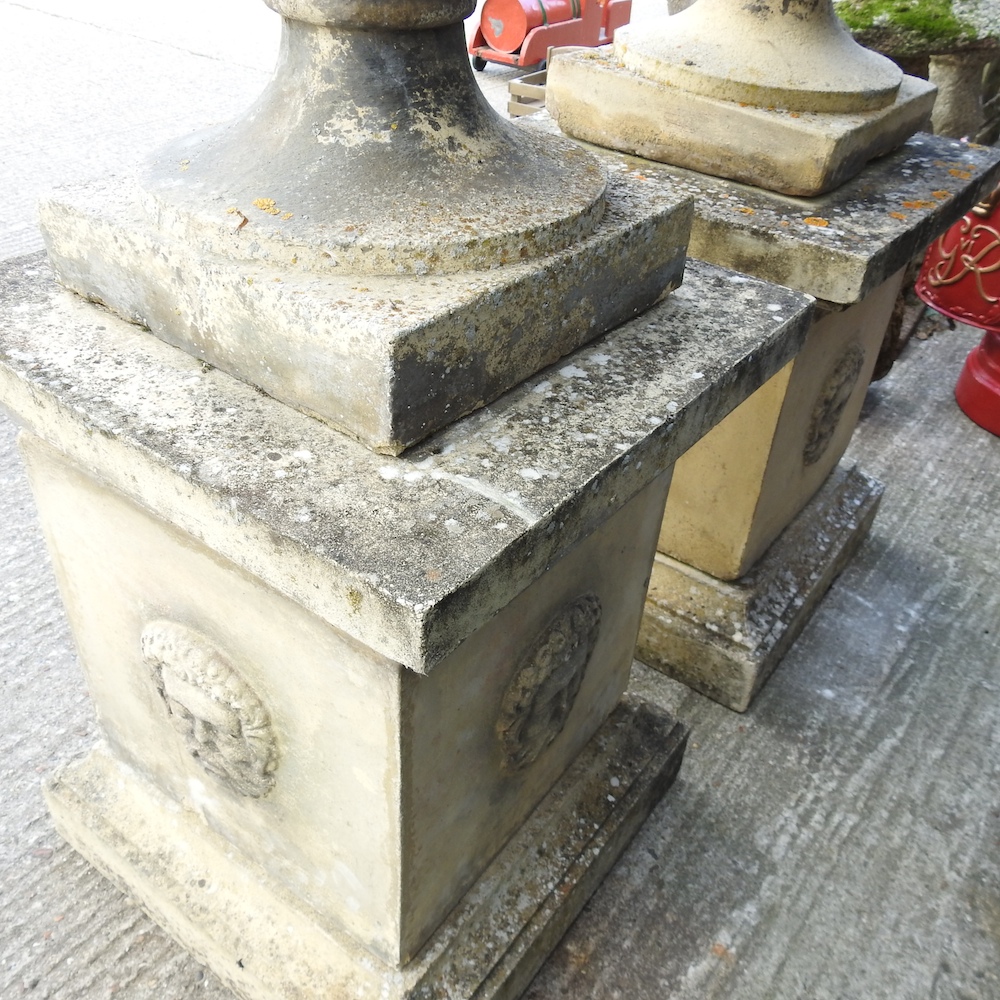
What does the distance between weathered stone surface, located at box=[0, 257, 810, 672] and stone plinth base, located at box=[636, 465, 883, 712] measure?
38.6 inches

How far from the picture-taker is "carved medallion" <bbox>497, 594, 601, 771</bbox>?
132 centimetres

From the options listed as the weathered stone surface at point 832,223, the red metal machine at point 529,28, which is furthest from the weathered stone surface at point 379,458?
the red metal machine at point 529,28

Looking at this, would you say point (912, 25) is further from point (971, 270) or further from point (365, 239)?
point (365, 239)

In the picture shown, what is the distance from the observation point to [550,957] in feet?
5.37

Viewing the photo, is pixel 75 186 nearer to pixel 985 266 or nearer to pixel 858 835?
pixel 858 835

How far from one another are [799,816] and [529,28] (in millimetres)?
6284

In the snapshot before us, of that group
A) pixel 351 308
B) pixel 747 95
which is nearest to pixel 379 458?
pixel 351 308

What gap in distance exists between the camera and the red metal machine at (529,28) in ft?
21.9

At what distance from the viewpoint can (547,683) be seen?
1376 mm

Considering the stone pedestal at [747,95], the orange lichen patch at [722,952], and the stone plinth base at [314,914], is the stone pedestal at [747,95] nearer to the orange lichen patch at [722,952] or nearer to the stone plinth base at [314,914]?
the stone plinth base at [314,914]

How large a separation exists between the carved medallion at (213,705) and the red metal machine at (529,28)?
6.30 metres

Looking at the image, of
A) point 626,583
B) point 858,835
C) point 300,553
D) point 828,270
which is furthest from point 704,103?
point 858,835

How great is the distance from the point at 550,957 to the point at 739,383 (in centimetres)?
107

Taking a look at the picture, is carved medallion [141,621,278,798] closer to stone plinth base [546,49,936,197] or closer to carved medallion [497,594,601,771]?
carved medallion [497,594,601,771]
